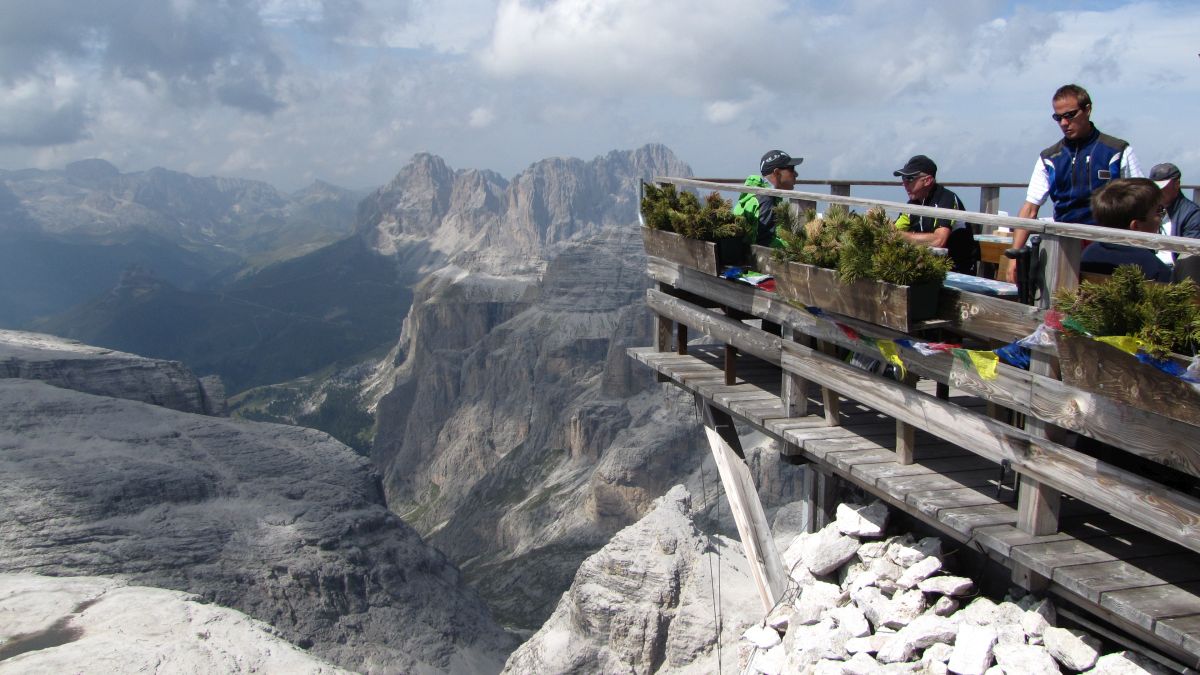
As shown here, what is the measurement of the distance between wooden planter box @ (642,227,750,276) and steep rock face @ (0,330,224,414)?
83994mm

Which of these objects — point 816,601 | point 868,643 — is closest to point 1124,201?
point 868,643

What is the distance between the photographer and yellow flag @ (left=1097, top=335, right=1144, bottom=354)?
16.4ft

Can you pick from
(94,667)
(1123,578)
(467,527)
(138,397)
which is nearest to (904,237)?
(1123,578)

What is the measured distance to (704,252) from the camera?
9492mm

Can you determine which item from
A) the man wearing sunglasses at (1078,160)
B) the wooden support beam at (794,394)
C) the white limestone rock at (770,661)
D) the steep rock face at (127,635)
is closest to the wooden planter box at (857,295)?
the wooden support beam at (794,394)

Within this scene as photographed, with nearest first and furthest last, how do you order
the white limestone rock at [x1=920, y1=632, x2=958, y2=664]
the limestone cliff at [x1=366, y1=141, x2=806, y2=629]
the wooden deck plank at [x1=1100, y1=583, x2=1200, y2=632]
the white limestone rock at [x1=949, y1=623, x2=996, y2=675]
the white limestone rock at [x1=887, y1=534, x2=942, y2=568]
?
the wooden deck plank at [x1=1100, y1=583, x2=1200, y2=632], the white limestone rock at [x1=949, y1=623, x2=996, y2=675], the white limestone rock at [x1=920, y1=632, x2=958, y2=664], the white limestone rock at [x1=887, y1=534, x2=942, y2=568], the limestone cliff at [x1=366, y1=141, x2=806, y2=629]

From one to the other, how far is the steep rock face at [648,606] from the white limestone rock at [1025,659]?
23.0 metres

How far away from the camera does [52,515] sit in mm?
51125

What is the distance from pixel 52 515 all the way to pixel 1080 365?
2192 inches

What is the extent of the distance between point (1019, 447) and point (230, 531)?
55792 millimetres

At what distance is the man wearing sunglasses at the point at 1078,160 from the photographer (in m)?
7.29

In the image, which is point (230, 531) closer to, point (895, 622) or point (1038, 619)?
point (895, 622)

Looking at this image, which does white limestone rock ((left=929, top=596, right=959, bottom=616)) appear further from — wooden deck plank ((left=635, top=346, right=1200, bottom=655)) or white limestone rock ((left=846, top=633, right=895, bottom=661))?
wooden deck plank ((left=635, top=346, right=1200, bottom=655))

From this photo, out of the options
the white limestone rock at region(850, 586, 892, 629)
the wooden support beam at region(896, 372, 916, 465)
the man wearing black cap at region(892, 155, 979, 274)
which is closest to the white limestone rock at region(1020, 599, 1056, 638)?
the white limestone rock at region(850, 586, 892, 629)
